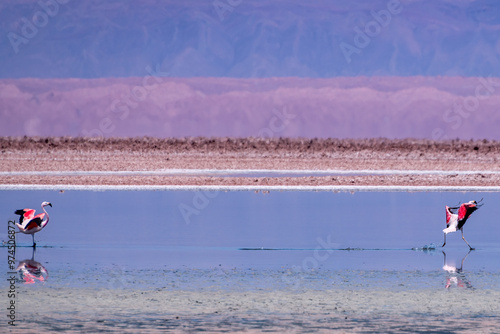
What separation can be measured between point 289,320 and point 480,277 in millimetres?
3728

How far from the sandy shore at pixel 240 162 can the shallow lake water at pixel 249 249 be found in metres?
6.72

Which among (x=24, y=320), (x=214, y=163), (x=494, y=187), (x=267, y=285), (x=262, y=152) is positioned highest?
(x=262, y=152)

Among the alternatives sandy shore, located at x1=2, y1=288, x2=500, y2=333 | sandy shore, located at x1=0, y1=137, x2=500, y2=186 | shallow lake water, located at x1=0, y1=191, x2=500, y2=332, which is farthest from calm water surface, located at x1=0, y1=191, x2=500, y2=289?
sandy shore, located at x1=0, y1=137, x2=500, y2=186

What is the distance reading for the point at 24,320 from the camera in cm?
949

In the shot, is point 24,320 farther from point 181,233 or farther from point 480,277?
point 181,233

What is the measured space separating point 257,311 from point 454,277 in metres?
3.45

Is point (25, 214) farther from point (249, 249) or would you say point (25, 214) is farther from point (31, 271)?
point (249, 249)

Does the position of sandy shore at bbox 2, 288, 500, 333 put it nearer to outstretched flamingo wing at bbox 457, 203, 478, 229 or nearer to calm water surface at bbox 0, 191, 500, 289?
calm water surface at bbox 0, 191, 500, 289

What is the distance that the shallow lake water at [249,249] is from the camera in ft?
38.2

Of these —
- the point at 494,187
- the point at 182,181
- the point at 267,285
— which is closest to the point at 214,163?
the point at 182,181

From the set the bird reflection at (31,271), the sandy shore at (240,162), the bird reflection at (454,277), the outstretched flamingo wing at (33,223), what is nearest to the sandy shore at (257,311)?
the bird reflection at (454,277)

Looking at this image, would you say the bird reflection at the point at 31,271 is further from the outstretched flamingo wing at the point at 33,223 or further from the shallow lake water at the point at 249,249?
the outstretched flamingo wing at the point at 33,223

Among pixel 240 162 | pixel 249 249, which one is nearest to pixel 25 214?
pixel 249 249

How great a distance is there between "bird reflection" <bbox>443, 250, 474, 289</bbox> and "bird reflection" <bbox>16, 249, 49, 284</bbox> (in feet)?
16.5
